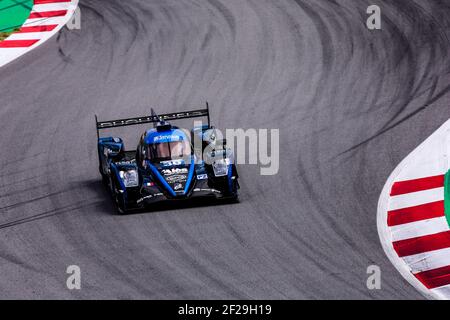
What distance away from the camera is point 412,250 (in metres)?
15.7

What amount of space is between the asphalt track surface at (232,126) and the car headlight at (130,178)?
55cm

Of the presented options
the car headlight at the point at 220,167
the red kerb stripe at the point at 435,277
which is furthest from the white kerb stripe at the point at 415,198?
the car headlight at the point at 220,167

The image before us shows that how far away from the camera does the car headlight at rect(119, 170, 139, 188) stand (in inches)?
676

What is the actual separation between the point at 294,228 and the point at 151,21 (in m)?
12.6

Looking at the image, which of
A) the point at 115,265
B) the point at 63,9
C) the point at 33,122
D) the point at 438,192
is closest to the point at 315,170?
the point at 438,192

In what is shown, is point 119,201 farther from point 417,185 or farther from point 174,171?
point 417,185

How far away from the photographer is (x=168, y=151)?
1783 centimetres

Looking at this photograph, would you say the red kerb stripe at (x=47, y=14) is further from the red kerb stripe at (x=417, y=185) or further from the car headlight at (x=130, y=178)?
the red kerb stripe at (x=417, y=185)

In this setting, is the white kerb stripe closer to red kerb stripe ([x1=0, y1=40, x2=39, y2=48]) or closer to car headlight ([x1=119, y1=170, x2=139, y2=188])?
car headlight ([x1=119, y1=170, x2=139, y2=188])

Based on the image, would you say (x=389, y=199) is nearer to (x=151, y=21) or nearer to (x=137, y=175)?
(x=137, y=175)

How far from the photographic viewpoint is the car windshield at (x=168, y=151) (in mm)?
17812

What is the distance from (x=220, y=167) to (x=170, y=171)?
860 mm

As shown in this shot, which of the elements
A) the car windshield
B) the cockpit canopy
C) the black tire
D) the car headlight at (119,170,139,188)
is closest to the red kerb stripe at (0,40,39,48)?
the cockpit canopy

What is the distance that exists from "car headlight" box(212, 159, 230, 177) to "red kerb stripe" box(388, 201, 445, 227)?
287 centimetres
